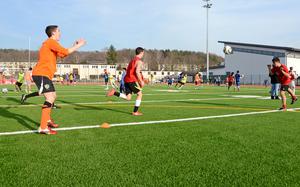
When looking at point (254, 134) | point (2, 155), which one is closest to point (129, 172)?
point (2, 155)

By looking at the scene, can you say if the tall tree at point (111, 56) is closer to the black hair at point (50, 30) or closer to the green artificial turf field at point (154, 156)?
the black hair at point (50, 30)

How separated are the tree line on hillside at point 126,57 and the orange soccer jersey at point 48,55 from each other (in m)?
119

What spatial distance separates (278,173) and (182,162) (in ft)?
3.43

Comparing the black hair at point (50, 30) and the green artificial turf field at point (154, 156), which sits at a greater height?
the black hair at point (50, 30)

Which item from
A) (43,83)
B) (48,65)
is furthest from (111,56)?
(43,83)

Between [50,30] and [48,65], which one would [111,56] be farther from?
[48,65]

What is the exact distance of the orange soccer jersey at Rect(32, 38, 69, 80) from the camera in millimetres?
5312

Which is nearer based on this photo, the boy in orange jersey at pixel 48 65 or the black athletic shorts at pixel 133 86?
the boy in orange jersey at pixel 48 65

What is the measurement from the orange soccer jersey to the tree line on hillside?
389 ft

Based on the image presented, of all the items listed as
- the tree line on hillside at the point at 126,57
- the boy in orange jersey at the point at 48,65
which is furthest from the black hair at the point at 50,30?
the tree line on hillside at the point at 126,57

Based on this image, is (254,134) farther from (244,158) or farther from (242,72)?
(242,72)

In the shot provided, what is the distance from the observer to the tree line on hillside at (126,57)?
410ft

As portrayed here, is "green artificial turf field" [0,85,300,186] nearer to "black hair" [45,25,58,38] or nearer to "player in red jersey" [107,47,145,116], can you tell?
"black hair" [45,25,58,38]

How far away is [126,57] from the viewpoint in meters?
146
